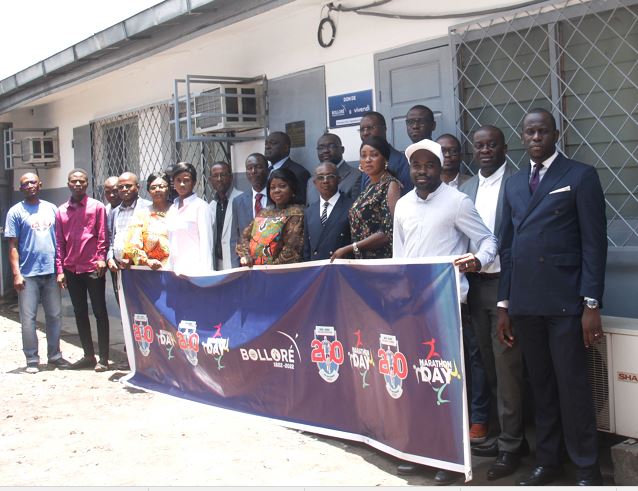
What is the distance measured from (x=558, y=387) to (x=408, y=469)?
0.93 m

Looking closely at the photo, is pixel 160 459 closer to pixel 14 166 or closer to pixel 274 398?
pixel 274 398

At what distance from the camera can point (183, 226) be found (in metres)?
6.79

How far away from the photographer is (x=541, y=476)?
4.16m

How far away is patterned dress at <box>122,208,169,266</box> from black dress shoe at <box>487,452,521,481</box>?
358 cm

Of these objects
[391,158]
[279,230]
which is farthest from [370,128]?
[279,230]

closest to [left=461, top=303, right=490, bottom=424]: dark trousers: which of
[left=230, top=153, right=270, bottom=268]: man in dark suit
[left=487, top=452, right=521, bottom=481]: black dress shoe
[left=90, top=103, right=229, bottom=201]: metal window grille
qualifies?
[left=487, top=452, right=521, bottom=481]: black dress shoe

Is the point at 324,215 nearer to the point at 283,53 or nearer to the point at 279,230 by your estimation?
the point at 279,230

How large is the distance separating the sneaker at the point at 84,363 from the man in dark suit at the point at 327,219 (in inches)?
137

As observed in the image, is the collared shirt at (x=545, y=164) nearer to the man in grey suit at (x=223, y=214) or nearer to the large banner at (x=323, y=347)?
the large banner at (x=323, y=347)

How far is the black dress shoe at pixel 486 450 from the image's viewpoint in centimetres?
471

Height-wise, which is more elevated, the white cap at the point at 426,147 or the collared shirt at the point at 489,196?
the white cap at the point at 426,147

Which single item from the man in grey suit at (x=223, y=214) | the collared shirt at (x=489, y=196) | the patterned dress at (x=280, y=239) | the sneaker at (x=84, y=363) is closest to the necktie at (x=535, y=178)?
the collared shirt at (x=489, y=196)

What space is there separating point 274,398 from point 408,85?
2.64 meters

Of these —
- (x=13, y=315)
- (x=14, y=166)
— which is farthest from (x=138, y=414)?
(x=14, y=166)
